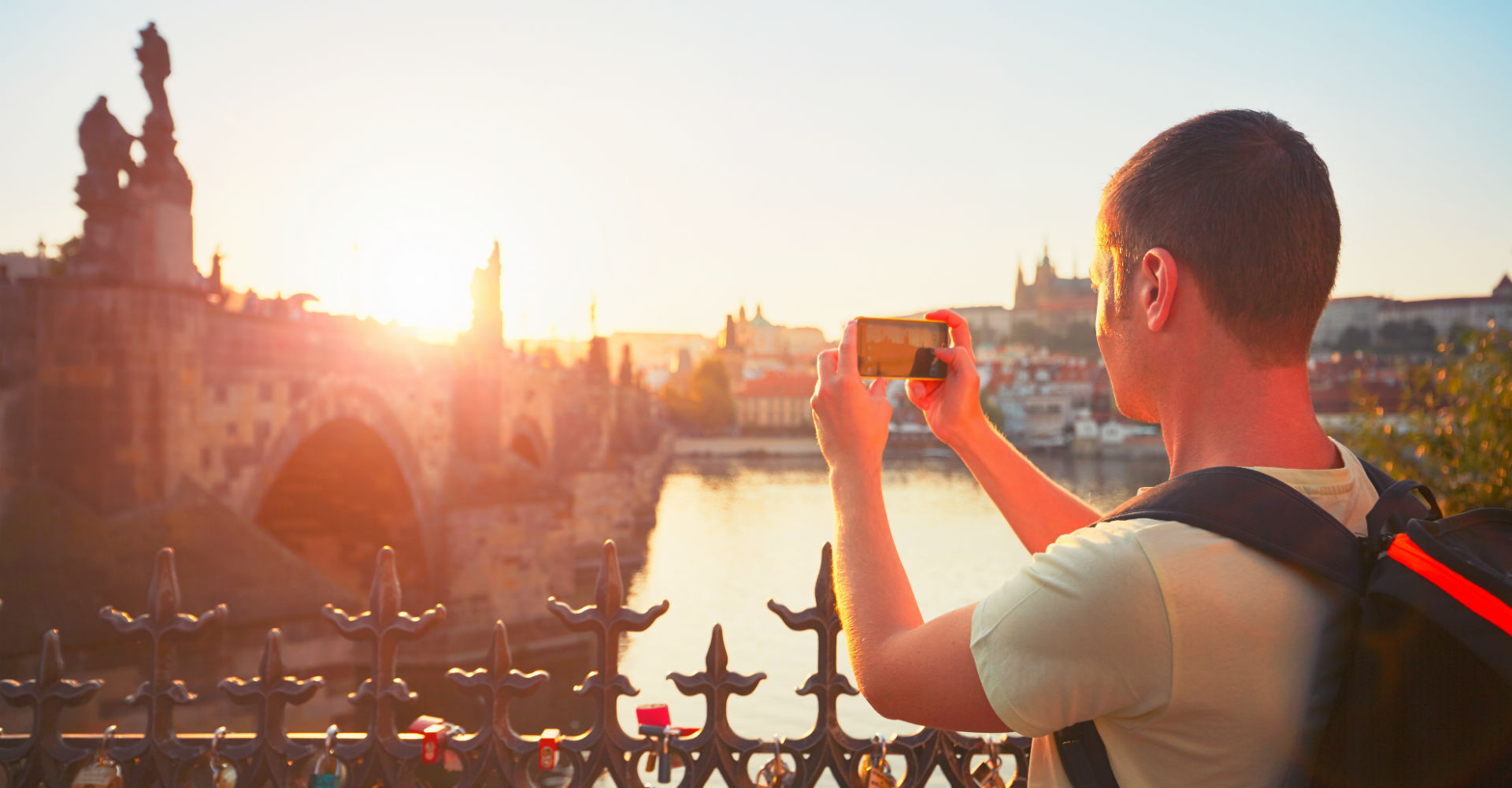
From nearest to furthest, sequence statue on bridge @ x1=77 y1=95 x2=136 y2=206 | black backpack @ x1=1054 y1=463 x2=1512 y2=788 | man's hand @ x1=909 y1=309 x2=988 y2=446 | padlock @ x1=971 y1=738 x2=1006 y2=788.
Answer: black backpack @ x1=1054 y1=463 x2=1512 y2=788, man's hand @ x1=909 y1=309 x2=988 y2=446, padlock @ x1=971 y1=738 x2=1006 y2=788, statue on bridge @ x1=77 y1=95 x2=136 y2=206

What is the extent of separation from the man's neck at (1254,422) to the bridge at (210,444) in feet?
32.8

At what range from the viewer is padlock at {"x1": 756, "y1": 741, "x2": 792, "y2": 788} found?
7.95ft

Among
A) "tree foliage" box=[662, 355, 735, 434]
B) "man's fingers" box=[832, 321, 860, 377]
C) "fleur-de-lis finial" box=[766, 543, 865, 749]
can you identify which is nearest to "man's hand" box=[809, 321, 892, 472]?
"man's fingers" box=[832, 321, 860, 377]

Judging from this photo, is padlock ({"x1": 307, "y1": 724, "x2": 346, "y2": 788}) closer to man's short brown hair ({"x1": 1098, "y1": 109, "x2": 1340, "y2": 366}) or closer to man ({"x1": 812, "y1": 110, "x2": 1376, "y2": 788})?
man ({"x1": 812, "y1": 110, "x2": 1376, "y2": 788})

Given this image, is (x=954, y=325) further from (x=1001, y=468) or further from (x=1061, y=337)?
(x=1061, y=337)

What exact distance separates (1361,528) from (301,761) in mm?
2248

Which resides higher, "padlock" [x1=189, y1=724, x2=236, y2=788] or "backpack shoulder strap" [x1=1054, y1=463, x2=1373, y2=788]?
"backpack shoulder strap" [x1=1054, y1=463, x2=1373, y2=788]

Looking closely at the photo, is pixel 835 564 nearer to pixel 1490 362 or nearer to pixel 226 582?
pixel 1490 362

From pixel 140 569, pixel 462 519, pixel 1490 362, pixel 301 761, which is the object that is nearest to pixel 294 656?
pixel 140 569

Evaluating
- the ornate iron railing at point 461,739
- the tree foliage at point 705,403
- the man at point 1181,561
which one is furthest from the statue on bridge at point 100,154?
the tree foliage at point 705,403

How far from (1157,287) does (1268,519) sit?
31cm

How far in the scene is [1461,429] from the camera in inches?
361

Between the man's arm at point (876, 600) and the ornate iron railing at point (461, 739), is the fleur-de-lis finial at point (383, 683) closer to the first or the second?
the ornate iron railing at point (461, 739)

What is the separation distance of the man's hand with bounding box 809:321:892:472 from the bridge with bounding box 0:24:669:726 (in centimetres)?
952
